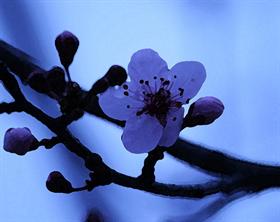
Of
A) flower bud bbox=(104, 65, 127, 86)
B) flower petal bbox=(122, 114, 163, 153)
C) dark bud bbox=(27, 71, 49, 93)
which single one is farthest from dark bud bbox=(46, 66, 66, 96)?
flower petal bbox=(122, 114, 163, 153)

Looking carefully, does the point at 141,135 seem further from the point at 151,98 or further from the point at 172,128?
the point at 151,98

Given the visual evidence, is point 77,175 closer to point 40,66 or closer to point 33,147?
point 40,66

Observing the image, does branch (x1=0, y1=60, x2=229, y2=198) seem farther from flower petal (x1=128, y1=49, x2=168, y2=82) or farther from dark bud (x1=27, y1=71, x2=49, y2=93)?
flower petal (x1=128, y1=49, x2=168, y2=82)

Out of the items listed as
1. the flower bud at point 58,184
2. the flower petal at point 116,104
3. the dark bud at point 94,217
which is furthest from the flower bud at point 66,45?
the dark bud at point 94,217

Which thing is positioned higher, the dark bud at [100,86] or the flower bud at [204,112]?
the flower bud at [204,112]

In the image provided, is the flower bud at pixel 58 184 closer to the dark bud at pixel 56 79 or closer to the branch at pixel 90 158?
the branch at pixel 90 158

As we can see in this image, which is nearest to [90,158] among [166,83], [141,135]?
[141,135]

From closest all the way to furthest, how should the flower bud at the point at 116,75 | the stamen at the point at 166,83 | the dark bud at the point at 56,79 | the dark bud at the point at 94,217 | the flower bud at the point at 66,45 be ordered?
the dark bud at the point at 56,79
the flower bud at the point at 116,75
the flower bud at the point at 66,45
the stamen at the point at 166,83
the dark bud at the point at 94,217

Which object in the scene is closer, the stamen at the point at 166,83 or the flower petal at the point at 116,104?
the flower petal at the point at 116,104

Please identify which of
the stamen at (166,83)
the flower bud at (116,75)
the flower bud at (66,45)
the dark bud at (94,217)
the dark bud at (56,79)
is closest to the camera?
the dark bud at (56,79)
